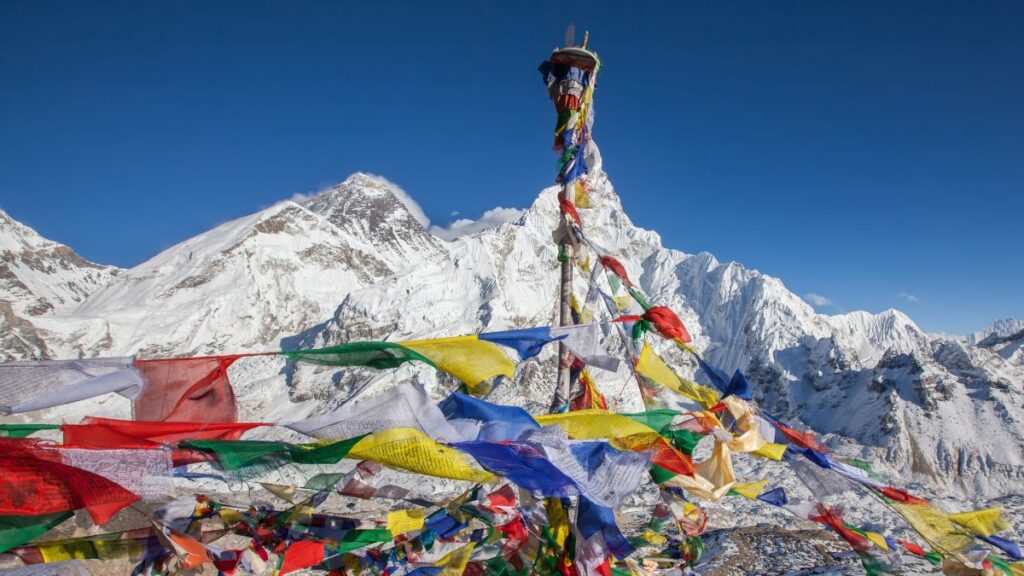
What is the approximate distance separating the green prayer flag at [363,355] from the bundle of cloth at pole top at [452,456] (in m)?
0.02

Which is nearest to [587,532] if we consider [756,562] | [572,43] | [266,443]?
[266,443]

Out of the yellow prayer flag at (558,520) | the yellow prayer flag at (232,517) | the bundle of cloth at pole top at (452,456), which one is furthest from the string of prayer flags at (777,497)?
A: the yellow prayer flag at (232,517)

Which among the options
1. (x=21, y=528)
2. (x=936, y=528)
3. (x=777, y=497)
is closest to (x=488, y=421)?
(x=21, y=528)

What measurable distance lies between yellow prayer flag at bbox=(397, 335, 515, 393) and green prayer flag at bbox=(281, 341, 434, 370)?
0.26 ft

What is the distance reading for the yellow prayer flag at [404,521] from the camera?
601 centimetres

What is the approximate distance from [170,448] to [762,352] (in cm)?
14894

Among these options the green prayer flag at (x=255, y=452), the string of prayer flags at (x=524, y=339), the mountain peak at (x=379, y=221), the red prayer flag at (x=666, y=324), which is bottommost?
the green prayer flag at (x=255, y=452)

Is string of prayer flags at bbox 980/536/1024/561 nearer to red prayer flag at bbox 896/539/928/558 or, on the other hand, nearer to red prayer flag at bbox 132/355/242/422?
red prayer flag at bbox 896/539/928/558

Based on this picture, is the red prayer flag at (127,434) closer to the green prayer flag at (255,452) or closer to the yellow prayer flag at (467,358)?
the green prayer flag at (255,452)

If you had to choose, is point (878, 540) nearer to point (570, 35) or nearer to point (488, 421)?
point (488, 421)

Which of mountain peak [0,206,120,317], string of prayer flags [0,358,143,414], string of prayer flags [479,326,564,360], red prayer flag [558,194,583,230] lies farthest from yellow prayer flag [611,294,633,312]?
mountain peak [0,206,120,317]

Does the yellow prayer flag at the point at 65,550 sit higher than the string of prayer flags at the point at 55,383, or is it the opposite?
the string of prayer flags at the point at 55,383

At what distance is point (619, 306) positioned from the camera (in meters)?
7.07

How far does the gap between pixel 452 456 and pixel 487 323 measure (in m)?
120
